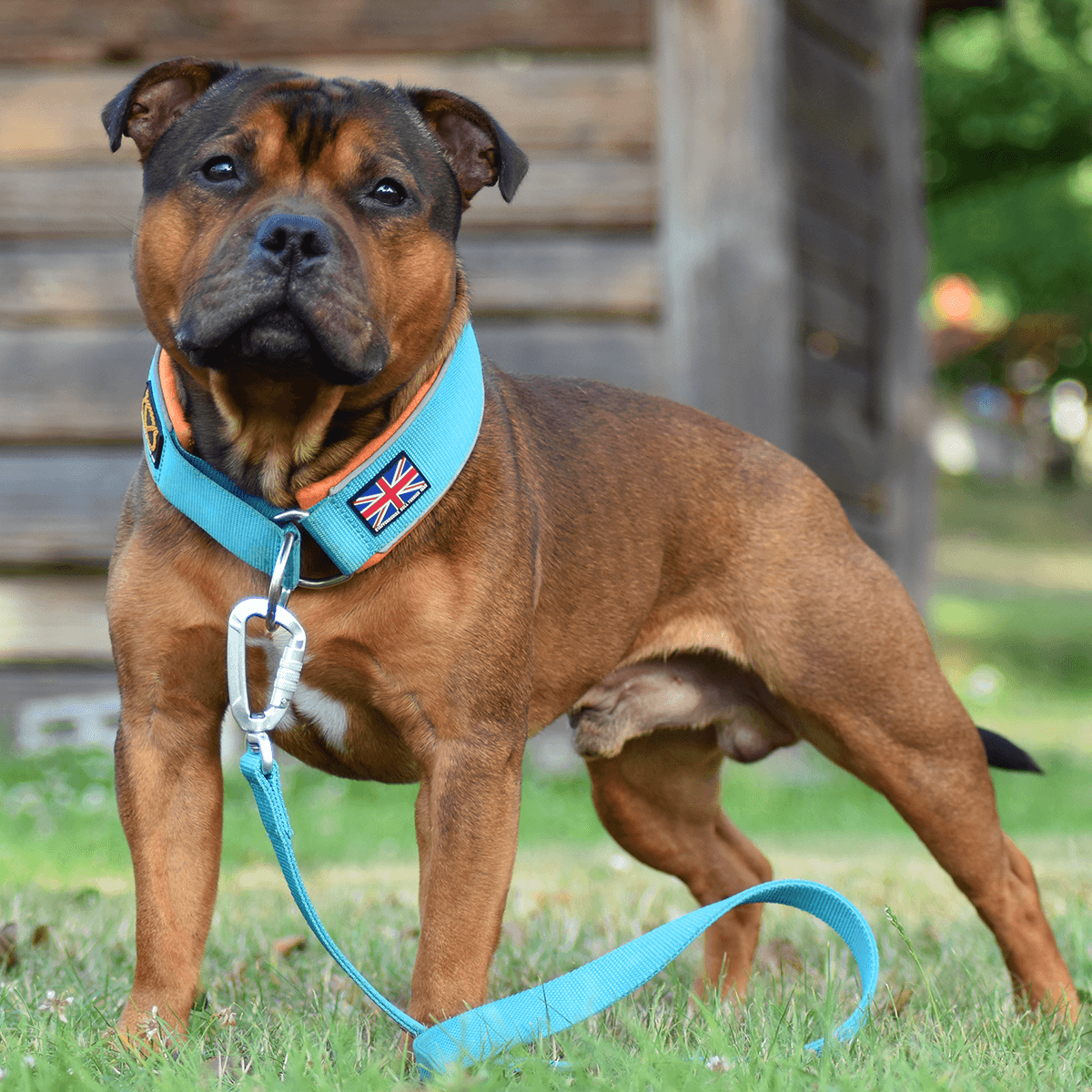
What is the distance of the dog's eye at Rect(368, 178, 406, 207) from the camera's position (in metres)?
2.77

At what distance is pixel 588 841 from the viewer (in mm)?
6453

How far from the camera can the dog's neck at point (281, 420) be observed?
2756 millimetres

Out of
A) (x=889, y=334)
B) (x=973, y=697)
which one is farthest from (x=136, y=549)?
(x=973, y=697)

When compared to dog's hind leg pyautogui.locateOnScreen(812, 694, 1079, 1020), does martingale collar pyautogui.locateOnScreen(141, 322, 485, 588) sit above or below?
above

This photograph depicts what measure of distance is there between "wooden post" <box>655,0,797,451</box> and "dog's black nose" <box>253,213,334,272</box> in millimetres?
4576

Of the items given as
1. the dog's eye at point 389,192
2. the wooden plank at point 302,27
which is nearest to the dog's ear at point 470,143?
the dog's eye at point 389,192

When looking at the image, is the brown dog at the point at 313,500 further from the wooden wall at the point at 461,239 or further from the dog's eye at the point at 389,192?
the wooden wall at the point at 461,239

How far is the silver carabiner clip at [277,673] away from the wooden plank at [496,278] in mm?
4543

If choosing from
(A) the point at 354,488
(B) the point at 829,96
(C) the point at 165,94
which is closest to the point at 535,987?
(A) the point at 354,488

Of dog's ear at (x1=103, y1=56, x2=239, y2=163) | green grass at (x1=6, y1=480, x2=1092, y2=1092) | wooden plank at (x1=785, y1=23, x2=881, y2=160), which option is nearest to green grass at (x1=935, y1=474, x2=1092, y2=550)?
green grass at (x1=6, y1=480, x2=1092, y2=1092)

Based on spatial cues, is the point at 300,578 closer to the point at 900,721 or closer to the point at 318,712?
the point at 318,712

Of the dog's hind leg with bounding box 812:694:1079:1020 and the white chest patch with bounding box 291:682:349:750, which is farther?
the dog's hind leg with bounding box 812:694:1079:1020

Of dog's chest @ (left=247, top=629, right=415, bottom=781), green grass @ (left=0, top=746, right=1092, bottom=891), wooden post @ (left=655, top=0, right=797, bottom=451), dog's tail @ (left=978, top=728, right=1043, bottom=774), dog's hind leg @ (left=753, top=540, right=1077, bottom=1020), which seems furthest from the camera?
wooden post @ (left=655, top=0, right=797, bottom=451)

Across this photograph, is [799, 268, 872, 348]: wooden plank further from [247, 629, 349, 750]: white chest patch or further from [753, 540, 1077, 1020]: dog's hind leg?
[247, 629, 349, 750]: white chest patch
